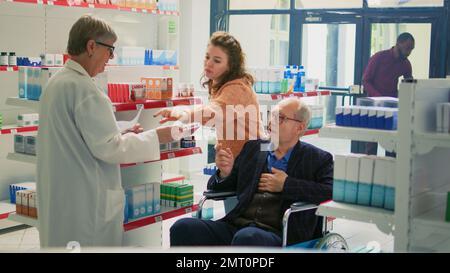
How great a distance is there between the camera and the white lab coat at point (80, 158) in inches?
114

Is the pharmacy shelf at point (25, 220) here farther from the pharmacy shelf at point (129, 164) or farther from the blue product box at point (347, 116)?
the blue product box at point (347, 116)

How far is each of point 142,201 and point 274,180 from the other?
1002mm

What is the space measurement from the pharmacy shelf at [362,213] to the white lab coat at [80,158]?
36.5 inches

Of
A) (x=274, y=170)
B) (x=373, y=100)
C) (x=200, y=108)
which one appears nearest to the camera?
(x=373, y=100)

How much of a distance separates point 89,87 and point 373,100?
1501 mm

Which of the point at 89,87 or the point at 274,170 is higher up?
the point at 89,87

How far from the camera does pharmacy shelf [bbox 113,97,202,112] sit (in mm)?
3877

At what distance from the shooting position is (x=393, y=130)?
9.62ft

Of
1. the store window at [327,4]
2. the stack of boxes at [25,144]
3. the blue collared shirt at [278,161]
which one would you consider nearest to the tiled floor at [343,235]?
the stack of boxes at [25,144]

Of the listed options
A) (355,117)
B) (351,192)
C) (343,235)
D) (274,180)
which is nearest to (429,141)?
(355,117)

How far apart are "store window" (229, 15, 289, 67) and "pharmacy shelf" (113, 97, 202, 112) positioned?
216 inches

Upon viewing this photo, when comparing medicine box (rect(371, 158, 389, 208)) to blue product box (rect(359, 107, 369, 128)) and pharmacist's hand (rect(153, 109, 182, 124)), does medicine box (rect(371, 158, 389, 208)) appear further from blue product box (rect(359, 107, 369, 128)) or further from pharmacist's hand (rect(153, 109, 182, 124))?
pharmacist's hand (rect(153, 109, 182, 124))
